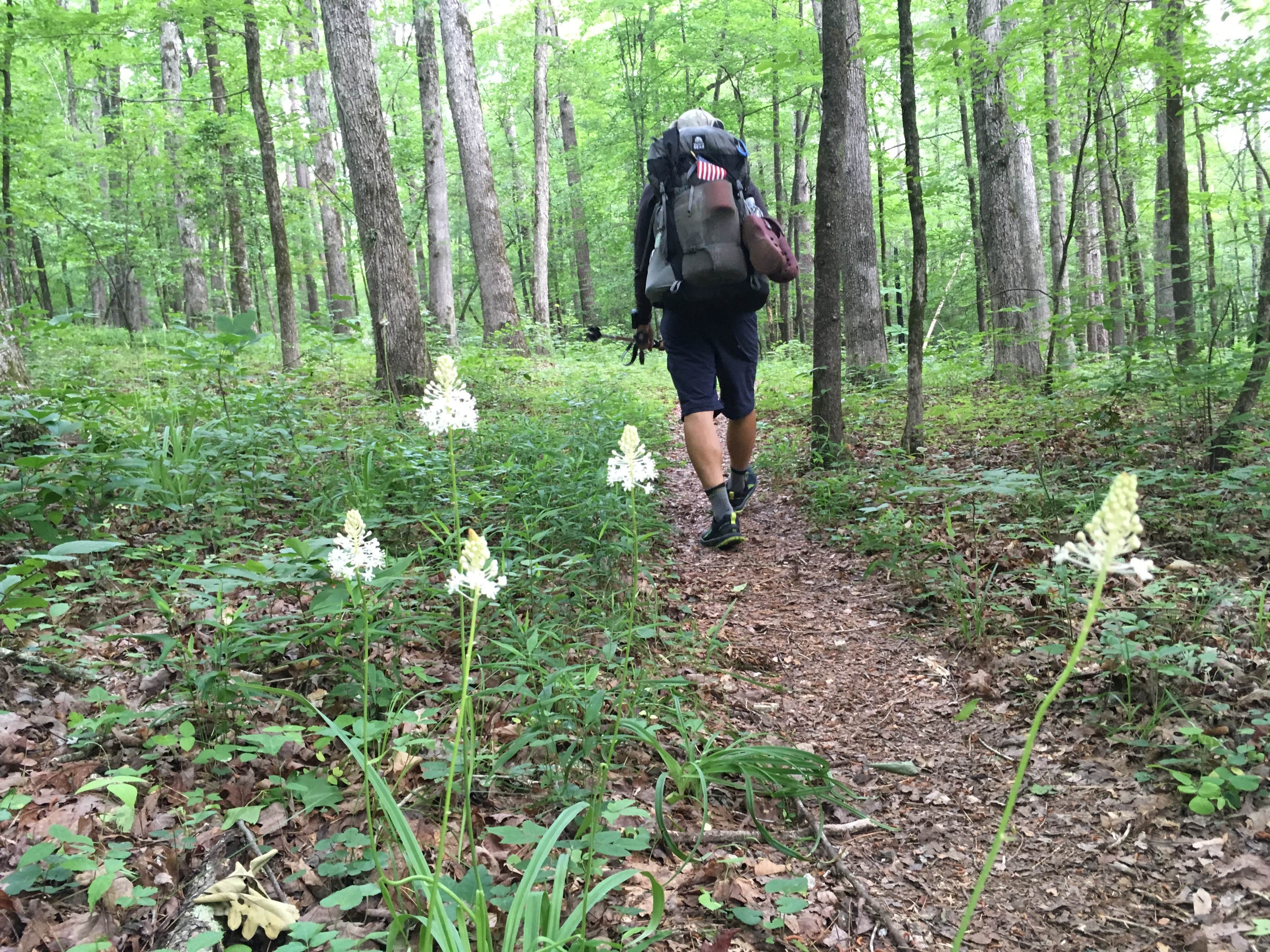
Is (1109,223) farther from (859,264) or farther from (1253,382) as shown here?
(1253,382)

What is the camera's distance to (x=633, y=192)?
18.3 meters

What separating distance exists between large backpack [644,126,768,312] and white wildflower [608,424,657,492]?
262cm

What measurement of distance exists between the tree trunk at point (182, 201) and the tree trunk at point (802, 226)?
39.5ft

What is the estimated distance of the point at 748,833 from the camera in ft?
6.76

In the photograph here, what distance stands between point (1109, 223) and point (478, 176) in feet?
43.4

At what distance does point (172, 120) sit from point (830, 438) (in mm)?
13153

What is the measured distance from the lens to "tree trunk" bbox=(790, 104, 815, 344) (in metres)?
16.9

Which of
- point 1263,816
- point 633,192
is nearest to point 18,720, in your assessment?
point 1263,816

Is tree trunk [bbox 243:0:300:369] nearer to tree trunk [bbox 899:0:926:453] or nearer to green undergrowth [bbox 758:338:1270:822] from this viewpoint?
green undergrowth [bbox 758:338:1270:822]

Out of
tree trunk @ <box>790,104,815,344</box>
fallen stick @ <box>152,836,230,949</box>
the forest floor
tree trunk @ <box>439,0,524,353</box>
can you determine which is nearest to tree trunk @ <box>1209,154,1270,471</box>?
the forest floor

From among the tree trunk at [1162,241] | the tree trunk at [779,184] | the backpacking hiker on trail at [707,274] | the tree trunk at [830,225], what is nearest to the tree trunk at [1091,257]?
the tree trunk at [1162,241]

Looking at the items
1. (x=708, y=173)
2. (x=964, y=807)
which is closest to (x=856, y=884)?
(x=964, y=807)

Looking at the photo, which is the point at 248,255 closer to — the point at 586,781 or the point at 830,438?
→ the point at 830,438

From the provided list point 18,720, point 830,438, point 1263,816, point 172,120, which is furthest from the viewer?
point 172,120
